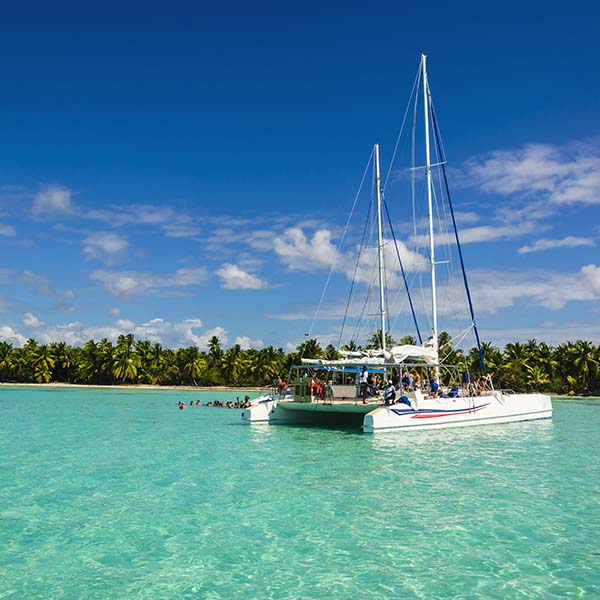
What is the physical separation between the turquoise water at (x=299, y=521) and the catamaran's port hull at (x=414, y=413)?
2.30m

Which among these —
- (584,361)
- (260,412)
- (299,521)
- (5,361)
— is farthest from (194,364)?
(299,521)

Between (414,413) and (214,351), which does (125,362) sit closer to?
(214,351)

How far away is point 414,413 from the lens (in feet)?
78.2

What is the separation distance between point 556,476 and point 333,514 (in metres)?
7.62

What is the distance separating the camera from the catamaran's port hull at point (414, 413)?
2334 centimetres

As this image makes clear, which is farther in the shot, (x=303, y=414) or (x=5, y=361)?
(x=5, y=361)

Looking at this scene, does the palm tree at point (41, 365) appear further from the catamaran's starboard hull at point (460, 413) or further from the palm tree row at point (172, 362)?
the catamaran's starboard hull at point (460, 413)

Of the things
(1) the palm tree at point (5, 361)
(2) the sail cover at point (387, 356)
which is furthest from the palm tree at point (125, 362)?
(2) the sail cover at point (387, 356)

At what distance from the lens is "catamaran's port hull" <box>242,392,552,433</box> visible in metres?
23.3

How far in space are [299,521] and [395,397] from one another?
14000 mm

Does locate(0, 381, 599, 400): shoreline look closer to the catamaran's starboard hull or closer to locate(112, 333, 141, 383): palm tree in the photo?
locate(112, 333, 141, 383): palm tree

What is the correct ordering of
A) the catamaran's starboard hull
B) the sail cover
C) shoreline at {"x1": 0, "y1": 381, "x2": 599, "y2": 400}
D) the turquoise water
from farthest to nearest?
shoreline at {"x1": 0, "y1": 381, "x2": 599, "y2": 400}, the sail cover, the catamaran's starboard hull, the turquoise water

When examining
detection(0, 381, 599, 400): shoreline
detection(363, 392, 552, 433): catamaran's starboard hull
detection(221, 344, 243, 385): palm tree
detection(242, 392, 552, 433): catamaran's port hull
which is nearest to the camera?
detection(363, 392, 552, 433): catamaran's starboard hull

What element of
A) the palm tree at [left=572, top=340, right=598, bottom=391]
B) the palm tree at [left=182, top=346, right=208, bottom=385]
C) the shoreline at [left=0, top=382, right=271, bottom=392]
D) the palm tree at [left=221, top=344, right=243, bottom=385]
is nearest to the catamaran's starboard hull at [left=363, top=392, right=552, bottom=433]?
the palm tree at [left=572, top=340, right=598, bottom=391]
